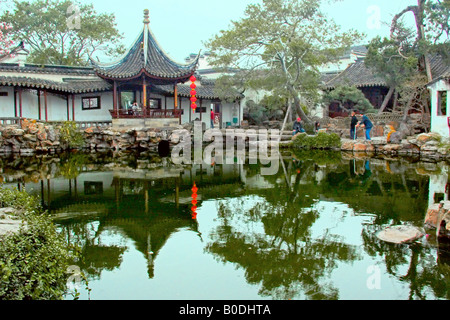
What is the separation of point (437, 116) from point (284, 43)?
22.0ft

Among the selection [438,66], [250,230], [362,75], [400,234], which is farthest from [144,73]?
[400,234]

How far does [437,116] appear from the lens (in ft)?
55.2

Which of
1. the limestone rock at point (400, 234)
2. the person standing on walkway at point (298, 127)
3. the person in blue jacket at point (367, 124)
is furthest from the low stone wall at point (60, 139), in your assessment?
the limestone rock at point (400, 234)

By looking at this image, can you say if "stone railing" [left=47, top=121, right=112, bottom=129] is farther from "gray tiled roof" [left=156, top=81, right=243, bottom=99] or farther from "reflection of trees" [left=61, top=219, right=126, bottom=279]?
"reflection of trees" [left=61, top=219, right=126, bottom=279]

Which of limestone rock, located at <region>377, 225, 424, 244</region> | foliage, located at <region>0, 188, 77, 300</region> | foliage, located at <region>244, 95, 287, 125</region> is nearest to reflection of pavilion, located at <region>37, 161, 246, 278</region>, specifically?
foliage, located at <region>0, 188, 77, 300</region>

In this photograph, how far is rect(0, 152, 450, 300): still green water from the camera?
450 cm

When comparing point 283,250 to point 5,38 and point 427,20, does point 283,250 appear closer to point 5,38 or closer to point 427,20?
point 427,20

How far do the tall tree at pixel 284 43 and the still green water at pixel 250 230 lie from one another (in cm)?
A: 696

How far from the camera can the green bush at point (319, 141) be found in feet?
61.8

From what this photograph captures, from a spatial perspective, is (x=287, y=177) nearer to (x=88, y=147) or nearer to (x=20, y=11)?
(x=88, y=147)

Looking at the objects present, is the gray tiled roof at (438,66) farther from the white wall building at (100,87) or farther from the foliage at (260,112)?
the white wall building at (100,87)

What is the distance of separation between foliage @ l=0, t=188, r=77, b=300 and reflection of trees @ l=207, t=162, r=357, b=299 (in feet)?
6.23
